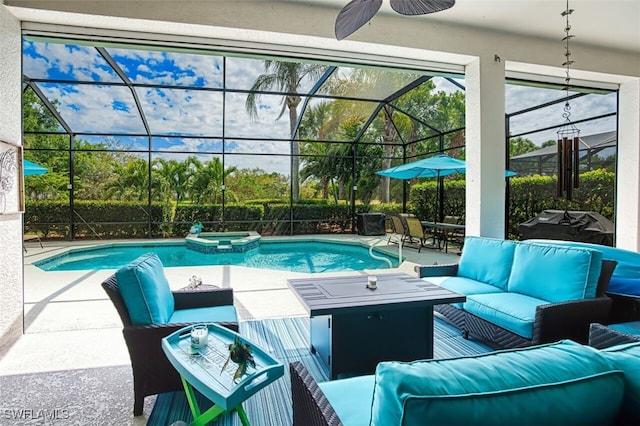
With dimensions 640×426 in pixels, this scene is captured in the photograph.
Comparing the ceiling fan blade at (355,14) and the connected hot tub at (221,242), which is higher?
the ceiling fan blade at (355,14)

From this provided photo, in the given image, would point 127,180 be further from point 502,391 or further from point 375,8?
point 502,391

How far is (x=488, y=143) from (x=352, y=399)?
4088 millimetres

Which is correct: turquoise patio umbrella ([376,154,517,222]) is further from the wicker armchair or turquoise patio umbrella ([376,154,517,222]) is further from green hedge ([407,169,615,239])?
the wicker armchair

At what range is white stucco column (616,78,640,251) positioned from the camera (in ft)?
18.0

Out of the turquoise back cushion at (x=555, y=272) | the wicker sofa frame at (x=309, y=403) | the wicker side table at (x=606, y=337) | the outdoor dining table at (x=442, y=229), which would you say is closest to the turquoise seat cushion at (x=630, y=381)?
the wicker sofa frame at (x=309, y=403)

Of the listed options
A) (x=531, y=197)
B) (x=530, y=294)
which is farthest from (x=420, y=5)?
(x=531, y=197)

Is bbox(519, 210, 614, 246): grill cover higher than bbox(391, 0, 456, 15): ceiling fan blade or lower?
lower

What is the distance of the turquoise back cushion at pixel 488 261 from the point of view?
11.9 ft

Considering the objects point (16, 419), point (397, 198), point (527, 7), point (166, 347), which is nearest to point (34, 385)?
point (16, 419)

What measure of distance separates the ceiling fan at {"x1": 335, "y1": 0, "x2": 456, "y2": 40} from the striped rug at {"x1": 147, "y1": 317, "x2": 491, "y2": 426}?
281 cm

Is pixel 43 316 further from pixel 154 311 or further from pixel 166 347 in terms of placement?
pixel 166 347

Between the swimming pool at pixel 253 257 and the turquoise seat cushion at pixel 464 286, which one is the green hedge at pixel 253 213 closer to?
the swimming pool at pixel 253 257

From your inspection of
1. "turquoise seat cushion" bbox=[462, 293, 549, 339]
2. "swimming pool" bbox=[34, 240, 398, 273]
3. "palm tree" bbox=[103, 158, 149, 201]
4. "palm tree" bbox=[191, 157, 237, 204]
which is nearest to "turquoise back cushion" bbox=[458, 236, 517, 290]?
"turquoise seat cushion" bbox=[462, 293, 549, 339]

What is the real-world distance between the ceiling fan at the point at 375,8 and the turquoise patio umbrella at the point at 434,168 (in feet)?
15.9
